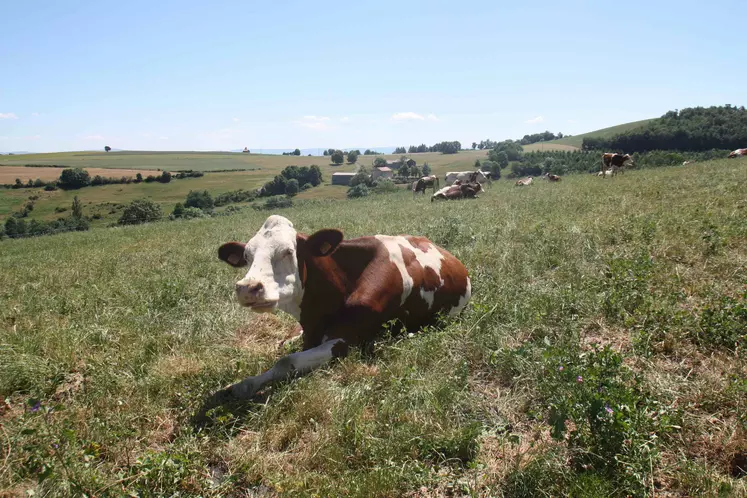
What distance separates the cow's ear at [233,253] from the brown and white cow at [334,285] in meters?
0.01

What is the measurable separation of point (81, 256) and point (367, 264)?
11.6m

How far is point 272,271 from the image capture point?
3.91 m

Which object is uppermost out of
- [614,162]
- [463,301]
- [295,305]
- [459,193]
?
[614,162]

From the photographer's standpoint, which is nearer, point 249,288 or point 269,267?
point 249,288

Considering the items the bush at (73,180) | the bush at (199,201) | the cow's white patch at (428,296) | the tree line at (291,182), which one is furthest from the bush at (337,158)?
the cow's white patch at (428,296)

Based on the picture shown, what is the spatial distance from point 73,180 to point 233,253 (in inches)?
4765

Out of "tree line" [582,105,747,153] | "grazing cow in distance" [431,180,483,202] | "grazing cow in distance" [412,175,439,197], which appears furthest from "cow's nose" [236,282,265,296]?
"tree line" [582,105,747,153]

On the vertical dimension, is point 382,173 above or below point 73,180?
below

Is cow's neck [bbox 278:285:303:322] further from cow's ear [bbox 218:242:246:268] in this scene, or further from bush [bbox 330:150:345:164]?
bush [bbox 330:150:345:164]

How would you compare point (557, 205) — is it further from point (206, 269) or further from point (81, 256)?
Result: point (81, 256)

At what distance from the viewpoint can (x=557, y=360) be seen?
3.26 metres

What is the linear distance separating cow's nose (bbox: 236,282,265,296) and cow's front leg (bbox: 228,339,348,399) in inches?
36.0

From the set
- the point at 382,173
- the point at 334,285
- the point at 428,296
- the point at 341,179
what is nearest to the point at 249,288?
the point at 334,285

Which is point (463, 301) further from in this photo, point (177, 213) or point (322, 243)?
point (177, 213)
